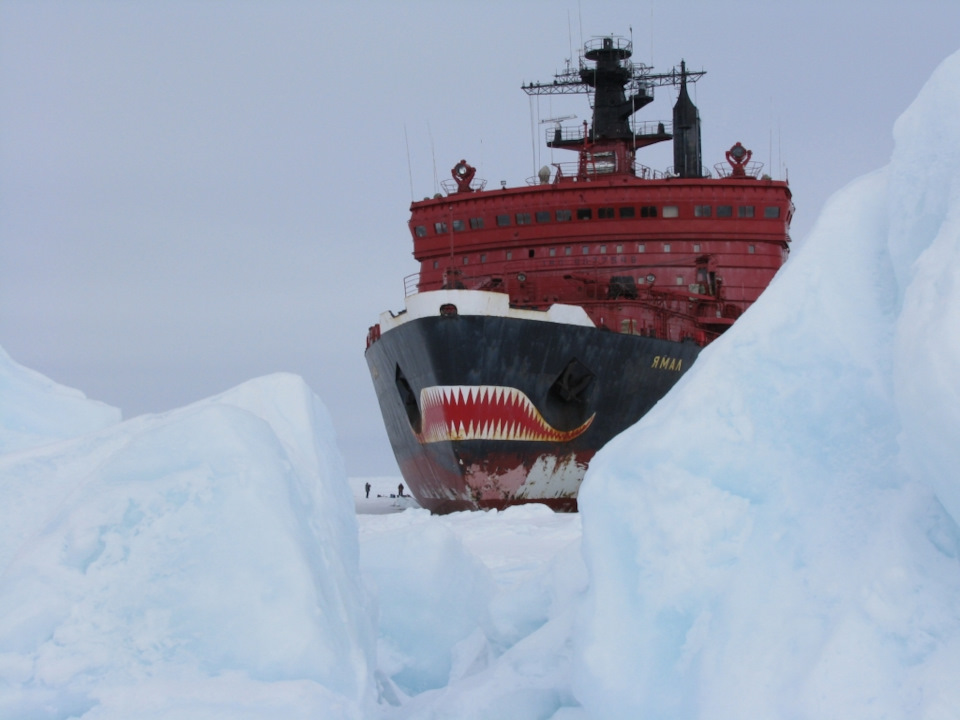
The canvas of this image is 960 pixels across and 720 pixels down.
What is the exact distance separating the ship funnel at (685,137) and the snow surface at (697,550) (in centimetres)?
2365

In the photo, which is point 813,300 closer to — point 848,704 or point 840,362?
point 840,362

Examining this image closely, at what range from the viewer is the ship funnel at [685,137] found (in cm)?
2872

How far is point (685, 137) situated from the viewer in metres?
28.9

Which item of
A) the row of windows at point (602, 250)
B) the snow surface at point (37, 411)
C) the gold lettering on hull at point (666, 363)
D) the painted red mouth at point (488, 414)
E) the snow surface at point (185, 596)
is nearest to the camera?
the snow surface at point (185, 596)

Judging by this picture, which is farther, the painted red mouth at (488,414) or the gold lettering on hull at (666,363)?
the gold lettering on hull at (666,363)

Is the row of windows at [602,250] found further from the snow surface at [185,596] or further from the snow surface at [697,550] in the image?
the snow surface at [185,596]

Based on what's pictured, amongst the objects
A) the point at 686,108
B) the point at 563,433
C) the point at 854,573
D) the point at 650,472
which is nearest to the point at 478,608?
the point at 650,472

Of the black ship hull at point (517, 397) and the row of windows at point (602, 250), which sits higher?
the row of windows at point (602, 250)

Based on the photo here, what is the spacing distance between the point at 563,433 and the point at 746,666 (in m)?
17.3

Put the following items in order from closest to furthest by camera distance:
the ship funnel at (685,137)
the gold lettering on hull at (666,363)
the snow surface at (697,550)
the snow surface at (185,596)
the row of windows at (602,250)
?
the snow surface at (697,550), the snow surface at (185,596), the gold lettering on hull at (666,363), the row of windows at (602,250), the ship funnel at (685,137)

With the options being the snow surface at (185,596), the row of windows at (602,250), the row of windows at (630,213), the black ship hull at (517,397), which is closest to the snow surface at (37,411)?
the snow surface at (185,596)

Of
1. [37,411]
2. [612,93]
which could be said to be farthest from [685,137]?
[37,411]

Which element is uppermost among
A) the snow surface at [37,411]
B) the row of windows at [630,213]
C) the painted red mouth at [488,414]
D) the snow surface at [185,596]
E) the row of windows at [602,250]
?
the snow surface at [185,596]

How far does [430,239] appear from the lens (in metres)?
28.0
